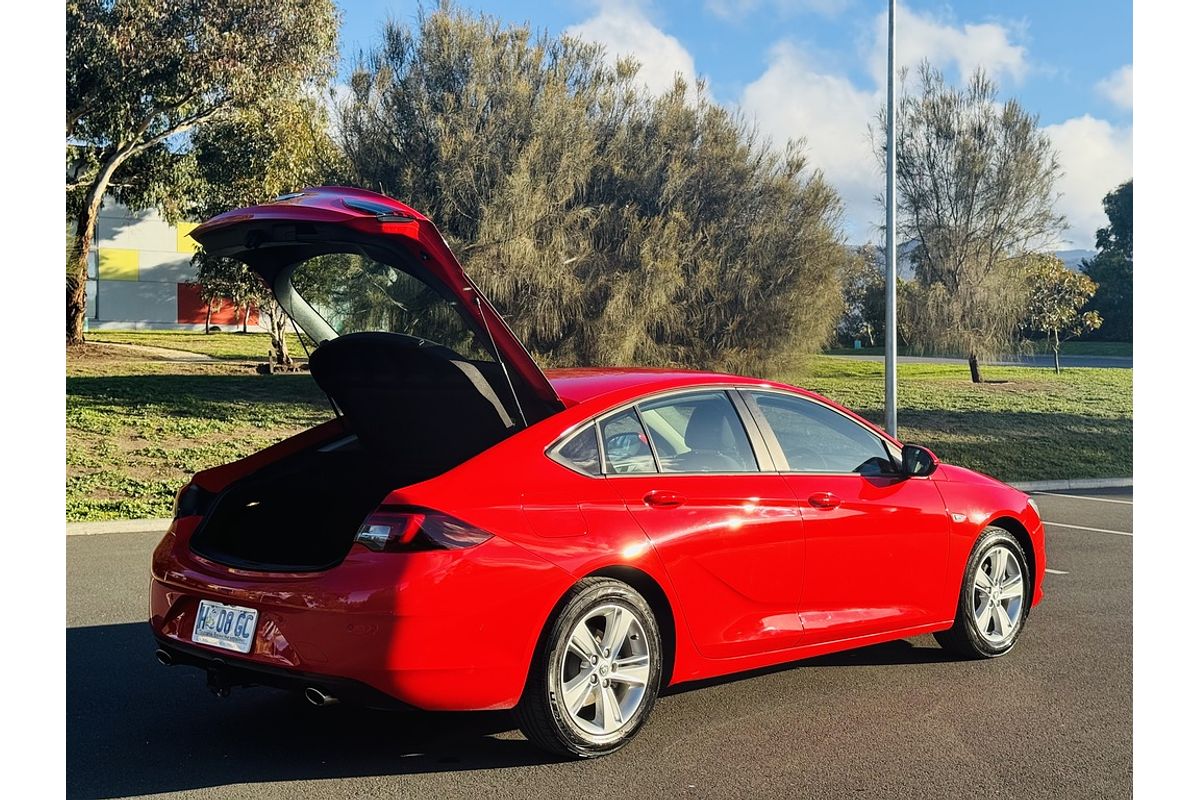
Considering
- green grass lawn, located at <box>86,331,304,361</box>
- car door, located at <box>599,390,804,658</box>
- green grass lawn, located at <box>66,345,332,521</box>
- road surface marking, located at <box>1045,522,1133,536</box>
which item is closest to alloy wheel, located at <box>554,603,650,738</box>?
car door, located at <box>599,390,804,658</box>

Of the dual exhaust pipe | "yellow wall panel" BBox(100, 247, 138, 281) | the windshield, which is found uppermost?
"yellow wall panel" BBox(100, 247, 138, 281)

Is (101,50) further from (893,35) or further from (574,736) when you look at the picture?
(574,736)

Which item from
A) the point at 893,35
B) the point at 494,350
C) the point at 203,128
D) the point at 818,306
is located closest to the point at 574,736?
the point at 494,350

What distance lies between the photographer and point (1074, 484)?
17.7 m

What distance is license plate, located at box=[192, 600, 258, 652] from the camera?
449 cm

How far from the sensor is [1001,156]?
95.1ft

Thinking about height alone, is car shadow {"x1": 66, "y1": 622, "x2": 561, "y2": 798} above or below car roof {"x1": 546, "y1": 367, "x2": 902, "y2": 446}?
below

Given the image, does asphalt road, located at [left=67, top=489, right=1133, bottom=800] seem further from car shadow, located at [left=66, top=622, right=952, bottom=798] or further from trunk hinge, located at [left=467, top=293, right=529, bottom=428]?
trunk hinge, located at [left=467, top=293, right=529, bottom=428]

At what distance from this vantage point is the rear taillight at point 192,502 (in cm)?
523

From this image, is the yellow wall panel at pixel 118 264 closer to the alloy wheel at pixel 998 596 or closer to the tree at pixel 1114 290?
the tree at pixel 1114 290

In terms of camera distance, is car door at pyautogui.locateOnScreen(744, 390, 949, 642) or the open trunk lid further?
car door at pyautogui.locateOnScreen(744, 390, 949, 642)

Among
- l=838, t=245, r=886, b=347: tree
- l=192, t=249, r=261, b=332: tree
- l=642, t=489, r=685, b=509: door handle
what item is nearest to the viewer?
l=642, t=489, r=685, b=509: door handle

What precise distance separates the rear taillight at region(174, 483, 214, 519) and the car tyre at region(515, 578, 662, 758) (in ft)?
5.69

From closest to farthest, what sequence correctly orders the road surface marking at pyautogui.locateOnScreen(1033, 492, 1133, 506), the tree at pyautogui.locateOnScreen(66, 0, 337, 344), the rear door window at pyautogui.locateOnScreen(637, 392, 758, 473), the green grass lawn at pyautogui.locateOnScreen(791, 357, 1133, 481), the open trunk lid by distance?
1. the open trunk lid
2. the rear door window at pyautogui.locateOnScreen(637, 392, 758, 473)
3. the road surface marking at pyautogui.locateOnScreen(1033, 492, 1133, 506)
4. the tree at pyautogui.locateOnScreen(66, 0, 337, 344)
5. the green grass lawn at pyautogui.locateOnScreen(791, 357, 1133, 481)
